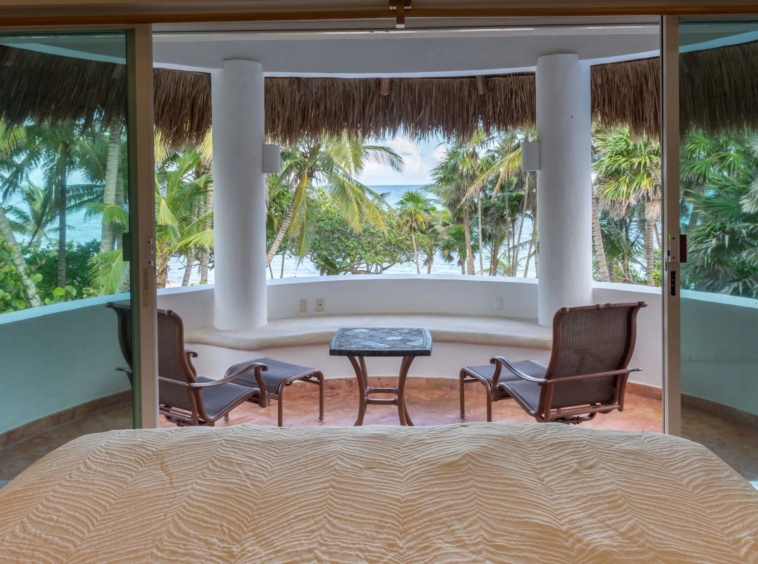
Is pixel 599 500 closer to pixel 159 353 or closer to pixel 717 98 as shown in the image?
pixel 717 98

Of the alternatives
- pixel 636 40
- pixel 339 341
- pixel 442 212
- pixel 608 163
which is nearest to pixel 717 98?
pixel 636 40

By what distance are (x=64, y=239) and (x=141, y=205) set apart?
369 mm

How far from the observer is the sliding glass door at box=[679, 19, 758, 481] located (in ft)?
8.68

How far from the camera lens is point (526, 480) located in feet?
4.42

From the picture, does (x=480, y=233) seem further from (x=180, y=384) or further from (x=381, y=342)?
(x=180, y=384)

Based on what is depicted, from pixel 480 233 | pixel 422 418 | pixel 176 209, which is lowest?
→ pixel 422 418

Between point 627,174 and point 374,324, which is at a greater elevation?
point 627,174

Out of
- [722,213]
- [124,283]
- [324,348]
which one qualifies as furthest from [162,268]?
[722,213]

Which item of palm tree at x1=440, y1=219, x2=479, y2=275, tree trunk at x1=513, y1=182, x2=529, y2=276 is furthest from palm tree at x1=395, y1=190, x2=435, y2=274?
tree trunk at x1=513, y1=182, x2=529, y2=276

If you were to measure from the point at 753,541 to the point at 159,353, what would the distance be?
266 centimetres

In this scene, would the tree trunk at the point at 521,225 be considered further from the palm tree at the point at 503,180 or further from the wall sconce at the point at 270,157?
the wall sconce at the point at 270,157

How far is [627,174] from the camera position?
11086 mm

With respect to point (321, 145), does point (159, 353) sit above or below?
below

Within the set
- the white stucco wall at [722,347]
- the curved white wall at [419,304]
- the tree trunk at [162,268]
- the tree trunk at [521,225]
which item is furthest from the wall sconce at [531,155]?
the tree trunk at [521,225]
